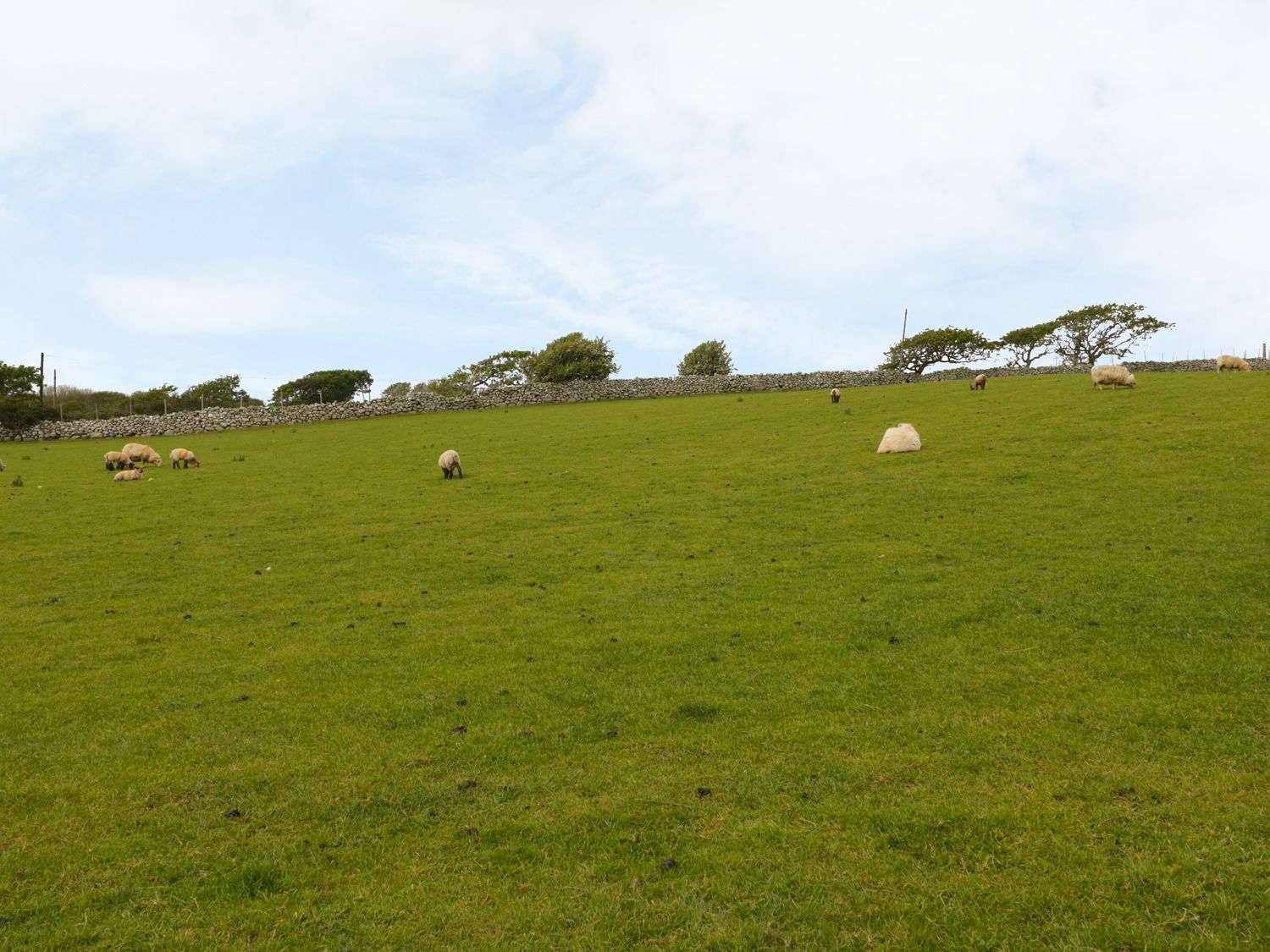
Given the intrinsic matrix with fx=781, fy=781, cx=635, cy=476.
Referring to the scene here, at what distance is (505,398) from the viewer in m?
62.6

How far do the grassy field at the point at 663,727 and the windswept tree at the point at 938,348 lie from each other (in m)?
72.6

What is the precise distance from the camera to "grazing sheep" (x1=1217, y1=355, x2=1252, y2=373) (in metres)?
45.4

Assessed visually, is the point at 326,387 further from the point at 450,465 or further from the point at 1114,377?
the point at 1114,377

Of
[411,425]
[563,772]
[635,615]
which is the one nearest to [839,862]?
[563,772]

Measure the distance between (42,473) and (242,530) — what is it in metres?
20.8

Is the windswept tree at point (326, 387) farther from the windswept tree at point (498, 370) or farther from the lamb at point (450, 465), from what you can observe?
the lamb at point (450, 465)

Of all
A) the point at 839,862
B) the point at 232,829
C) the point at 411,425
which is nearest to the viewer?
the point at 839,862

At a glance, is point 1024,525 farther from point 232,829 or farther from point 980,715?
point 232,829

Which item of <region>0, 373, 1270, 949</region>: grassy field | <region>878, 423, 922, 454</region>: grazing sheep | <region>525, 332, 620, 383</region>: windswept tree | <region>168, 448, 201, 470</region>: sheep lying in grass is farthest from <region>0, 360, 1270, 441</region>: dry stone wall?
<region>0, 373, 1270, 949</region>: grassy field

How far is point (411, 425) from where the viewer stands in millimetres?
48375

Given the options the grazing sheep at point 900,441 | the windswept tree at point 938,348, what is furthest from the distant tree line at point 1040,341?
the grazing sheep at point 900,441

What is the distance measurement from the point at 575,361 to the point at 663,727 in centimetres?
6536

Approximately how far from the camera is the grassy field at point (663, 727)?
18.6 feet

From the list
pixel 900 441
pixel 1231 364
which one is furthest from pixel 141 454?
pixel 1231 364
